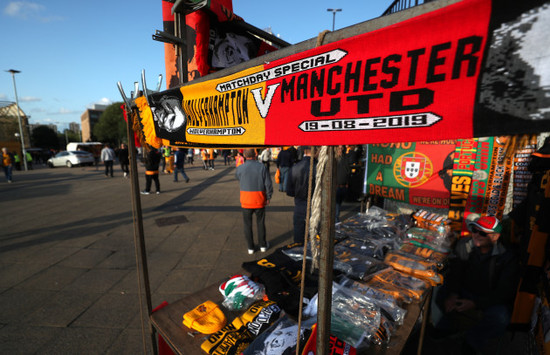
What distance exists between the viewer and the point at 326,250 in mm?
1171

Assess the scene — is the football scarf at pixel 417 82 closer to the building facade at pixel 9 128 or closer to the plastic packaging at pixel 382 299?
the plastic packaging at pixel 382 299

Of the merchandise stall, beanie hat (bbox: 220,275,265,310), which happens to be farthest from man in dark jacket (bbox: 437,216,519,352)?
beanie hat (bbox: 220,275,265,310)

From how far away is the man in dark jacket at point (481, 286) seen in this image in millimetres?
2377

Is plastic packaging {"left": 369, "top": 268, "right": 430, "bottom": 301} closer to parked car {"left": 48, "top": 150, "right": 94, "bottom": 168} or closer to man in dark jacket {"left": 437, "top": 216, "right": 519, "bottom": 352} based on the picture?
man in dark jacket {"left": 437, "top": 216, "right": 519, "bottom": 352}

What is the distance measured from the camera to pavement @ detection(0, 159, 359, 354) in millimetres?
2697

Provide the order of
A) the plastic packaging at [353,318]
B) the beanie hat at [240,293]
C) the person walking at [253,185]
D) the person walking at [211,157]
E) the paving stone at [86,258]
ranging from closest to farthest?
1. the plastic packaging at [353,318]
2. the beanie hat at [240,293]
3. the paving stone at [86,258]
4. the person walking at [253,185]
5. the person walking at [211,157]

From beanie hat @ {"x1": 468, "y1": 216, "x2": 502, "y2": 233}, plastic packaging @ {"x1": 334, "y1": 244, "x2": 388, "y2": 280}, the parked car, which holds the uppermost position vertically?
beanie hat @ {"x1": 468, "y1": 216, "x2": 502, "y2": 233}

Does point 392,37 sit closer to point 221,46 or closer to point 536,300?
point 221,46

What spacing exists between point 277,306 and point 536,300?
2.32m

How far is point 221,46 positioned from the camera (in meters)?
2.40

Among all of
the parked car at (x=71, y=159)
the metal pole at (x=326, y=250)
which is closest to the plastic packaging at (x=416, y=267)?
the metal pole at (x=326, y=250)

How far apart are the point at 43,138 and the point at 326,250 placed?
7976cm

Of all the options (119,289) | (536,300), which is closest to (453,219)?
(536,300)

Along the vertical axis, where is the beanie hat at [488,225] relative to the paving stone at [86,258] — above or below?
above
